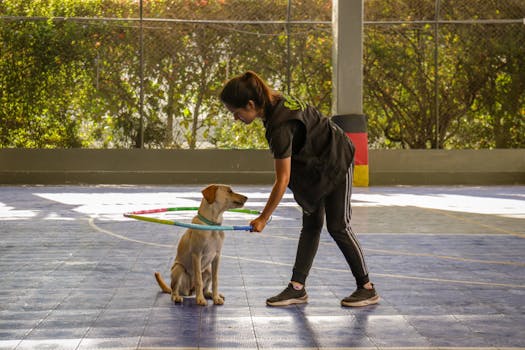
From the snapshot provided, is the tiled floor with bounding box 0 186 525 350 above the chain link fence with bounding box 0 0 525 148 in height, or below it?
below

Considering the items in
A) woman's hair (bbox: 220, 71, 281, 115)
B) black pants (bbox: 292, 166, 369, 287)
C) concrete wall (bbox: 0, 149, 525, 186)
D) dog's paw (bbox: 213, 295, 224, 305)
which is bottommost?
concrete wall (bbox: 0, 149, 525, 186)

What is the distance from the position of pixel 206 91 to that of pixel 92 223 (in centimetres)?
906

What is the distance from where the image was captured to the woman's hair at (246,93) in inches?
221

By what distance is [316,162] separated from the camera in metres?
5.90

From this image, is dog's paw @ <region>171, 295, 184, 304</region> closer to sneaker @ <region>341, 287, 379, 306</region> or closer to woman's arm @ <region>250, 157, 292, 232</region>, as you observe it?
woman's arm @ <region>250, 157, 292, 232</region>

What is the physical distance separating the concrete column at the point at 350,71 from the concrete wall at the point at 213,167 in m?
1.62

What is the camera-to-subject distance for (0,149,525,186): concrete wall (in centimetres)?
1964

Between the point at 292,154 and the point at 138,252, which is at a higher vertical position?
the point at 292,154

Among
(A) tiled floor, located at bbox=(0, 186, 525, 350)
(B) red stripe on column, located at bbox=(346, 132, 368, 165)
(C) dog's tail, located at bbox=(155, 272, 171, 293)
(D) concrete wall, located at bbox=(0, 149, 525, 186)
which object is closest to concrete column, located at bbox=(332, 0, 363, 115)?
(B) red stripe on column, located at bbox=(346, 132, 368, 165)

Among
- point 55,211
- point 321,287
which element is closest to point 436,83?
point 55,211

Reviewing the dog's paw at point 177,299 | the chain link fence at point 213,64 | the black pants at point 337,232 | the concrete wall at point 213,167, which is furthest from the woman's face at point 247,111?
the chain link fence at point 213,64

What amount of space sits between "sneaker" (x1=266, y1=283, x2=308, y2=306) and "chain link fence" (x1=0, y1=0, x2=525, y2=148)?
543 inches

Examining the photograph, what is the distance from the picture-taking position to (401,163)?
65.8 feet

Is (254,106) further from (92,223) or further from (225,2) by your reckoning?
(225,2)
